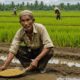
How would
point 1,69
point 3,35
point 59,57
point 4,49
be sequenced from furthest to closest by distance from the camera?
point 3,35, point 4,49, point 59,57, point 1,69

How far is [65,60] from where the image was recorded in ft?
25.0

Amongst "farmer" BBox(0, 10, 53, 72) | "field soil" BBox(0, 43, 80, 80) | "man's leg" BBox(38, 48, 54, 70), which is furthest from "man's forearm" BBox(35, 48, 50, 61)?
"field soil" BBox(0, 43, 80, 80)

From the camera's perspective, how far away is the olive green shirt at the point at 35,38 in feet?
17.1

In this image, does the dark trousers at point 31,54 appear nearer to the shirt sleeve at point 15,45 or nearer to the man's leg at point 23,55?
the man's leg at point 23,55

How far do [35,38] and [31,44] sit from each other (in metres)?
→ 0.12

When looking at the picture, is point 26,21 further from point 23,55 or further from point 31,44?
point 23,55

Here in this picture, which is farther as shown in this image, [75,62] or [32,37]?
[75,62]

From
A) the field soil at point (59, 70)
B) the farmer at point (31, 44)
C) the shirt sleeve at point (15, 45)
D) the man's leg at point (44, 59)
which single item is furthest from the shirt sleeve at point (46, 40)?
the field soil at point (59, 70)

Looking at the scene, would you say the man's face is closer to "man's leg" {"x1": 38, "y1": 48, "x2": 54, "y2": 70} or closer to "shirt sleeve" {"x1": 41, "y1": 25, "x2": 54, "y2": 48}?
"shirt sleeve" {"x1": 41, "y1": 25, "x2": 54, "y2": 48}

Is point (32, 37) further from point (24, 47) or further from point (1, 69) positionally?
point (1, 69)

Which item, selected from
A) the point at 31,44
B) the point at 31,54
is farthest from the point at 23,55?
the point at 31,44

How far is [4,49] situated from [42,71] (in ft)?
11.5

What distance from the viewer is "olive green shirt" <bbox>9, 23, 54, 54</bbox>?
5.23 meters

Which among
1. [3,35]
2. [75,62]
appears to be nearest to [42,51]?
[75,62]
